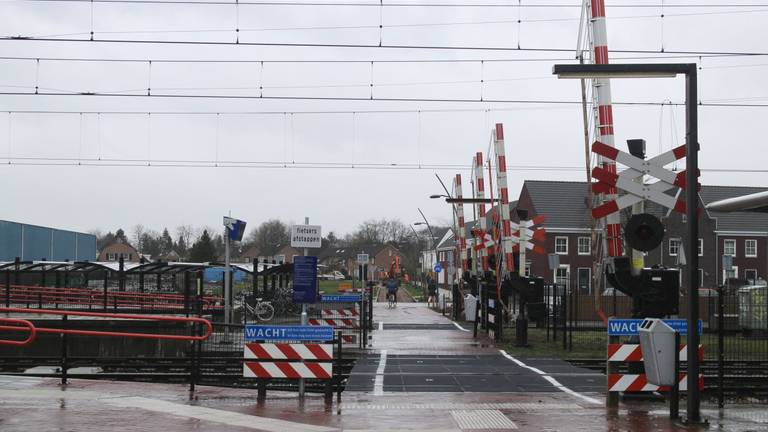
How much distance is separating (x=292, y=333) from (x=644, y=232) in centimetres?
537

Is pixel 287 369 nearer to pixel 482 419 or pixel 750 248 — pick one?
pixel 482 419

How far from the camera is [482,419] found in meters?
11.1

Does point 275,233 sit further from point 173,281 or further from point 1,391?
point 1,391

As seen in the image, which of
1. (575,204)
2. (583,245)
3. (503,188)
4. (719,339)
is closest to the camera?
(719,339)

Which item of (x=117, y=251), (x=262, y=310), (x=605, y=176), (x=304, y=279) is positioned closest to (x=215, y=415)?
(x=304, y=279)

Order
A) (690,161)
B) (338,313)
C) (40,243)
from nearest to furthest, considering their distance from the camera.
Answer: (690,161) → (338,313) → (40,243)

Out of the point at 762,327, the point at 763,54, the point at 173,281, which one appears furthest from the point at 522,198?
the point at 763,54

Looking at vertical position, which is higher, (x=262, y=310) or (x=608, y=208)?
(x=608, y=208)

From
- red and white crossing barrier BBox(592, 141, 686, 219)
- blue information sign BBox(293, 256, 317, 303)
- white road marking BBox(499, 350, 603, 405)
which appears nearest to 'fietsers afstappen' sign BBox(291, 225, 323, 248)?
blue information sign BBox(293, 256, 317, 303)

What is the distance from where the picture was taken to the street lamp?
424 inches

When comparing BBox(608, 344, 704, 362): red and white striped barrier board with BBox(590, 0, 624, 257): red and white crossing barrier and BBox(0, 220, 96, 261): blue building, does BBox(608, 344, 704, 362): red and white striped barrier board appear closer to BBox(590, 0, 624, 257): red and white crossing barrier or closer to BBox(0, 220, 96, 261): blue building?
BBox(590, 0, 624, 257): red and white crossing barrier

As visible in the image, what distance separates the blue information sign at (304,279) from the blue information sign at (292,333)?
9.67 feet

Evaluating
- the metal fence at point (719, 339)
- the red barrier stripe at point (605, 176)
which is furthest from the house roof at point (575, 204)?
the red barrier stripe at point (605, 176)

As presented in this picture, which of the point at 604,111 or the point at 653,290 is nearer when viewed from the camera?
the point at 653,290
